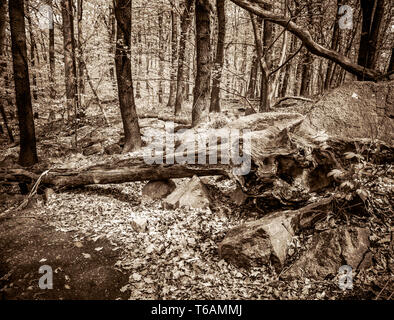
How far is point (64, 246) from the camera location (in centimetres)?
422

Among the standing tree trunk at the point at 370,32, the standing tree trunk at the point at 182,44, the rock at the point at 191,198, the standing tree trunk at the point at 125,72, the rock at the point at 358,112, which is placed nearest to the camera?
the rock at the point at 358,112

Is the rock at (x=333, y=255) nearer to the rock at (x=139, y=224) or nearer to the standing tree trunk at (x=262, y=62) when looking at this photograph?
the rock at (x=139, y=224)

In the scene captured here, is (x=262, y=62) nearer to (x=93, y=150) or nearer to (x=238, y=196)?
(x=238, y=196)

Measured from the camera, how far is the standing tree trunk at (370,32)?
5.37 m

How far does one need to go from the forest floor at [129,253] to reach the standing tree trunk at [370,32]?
4547mm

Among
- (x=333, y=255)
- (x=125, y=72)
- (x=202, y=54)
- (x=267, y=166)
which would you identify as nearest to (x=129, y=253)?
(x=267, y=166)

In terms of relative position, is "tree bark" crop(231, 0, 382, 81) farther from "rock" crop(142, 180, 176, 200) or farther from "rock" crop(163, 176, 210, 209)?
"rock" crop(142, 180, 176, 200)

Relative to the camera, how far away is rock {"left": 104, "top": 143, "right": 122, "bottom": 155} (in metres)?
8.76

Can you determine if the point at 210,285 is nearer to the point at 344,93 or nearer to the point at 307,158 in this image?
the point at 307,158

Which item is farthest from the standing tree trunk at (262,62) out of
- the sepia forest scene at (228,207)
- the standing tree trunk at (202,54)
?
the standing tree trunk at (202,54)

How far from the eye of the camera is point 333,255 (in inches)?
122

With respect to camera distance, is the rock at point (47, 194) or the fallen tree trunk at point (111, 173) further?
the rock at point (47, 194)

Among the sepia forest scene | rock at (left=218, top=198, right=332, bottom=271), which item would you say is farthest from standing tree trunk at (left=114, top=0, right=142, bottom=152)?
rock at (left=218, top=198, right=332, bottom=271)

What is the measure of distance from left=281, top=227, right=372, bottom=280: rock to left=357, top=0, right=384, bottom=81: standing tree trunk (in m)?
3.98
